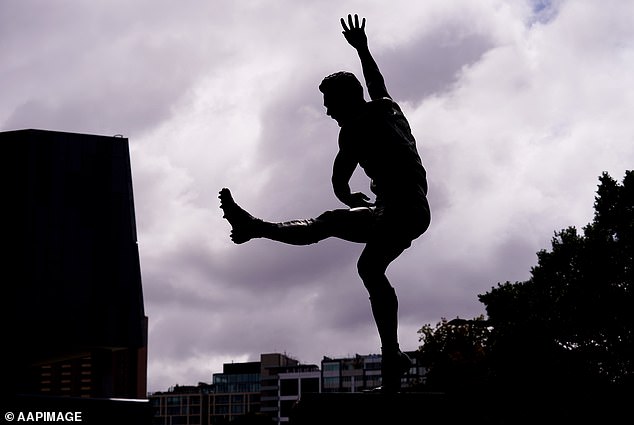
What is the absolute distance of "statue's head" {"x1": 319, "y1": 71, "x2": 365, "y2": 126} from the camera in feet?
23.1

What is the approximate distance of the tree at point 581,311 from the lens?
34812 mm

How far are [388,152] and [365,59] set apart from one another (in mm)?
1076

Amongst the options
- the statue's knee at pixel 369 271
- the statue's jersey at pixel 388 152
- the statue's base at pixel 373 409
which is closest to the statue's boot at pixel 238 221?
the statue's knee at pixel 369 271

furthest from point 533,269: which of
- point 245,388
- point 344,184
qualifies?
point 245,388

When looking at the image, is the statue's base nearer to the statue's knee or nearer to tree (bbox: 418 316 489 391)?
the statue's knee

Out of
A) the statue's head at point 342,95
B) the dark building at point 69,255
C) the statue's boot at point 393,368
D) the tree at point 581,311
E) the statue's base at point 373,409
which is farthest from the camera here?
the dark building at point 69,255

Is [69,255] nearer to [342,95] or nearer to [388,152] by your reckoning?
[342,95]

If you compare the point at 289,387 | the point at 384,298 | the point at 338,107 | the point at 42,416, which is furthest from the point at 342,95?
the point at 289,387

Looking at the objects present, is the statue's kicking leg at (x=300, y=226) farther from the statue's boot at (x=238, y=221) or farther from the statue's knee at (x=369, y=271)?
the statue's knee at (x=369, y=271)

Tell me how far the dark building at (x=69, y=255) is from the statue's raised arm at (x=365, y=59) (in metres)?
36.6

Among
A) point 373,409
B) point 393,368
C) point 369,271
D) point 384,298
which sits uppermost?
point 369,271

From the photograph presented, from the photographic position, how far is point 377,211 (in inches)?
279

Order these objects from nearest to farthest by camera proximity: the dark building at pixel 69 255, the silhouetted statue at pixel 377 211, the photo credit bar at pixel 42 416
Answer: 1. the silhouetted statue at pixel 377 211
2. the photo credit bar at pixel 42 416
3. the dark building at pixel 69 255

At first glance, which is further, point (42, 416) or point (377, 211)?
point (42, 416)
